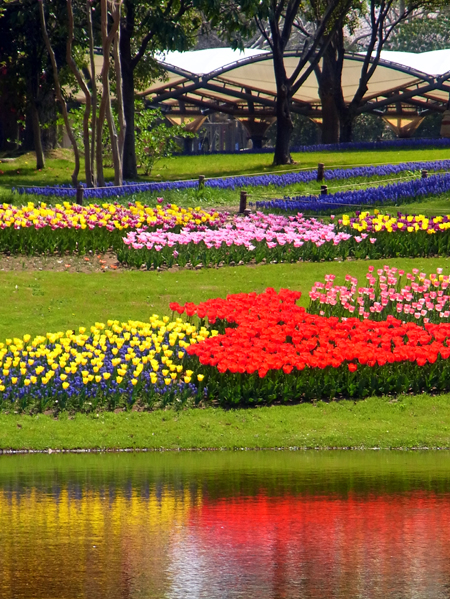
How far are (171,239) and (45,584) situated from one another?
13423 mm

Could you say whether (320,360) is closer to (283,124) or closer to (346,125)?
(283,124)

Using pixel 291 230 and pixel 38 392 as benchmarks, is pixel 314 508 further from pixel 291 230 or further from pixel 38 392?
pixel 291 230

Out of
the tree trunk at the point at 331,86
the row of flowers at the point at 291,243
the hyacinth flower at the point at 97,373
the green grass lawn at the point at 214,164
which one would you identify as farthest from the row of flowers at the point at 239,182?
the tree trunk at the point at 331,86

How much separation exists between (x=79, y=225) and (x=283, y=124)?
58.8 ft

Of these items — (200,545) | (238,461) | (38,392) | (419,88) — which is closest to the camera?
(200,545)

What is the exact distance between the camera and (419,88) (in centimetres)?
5328

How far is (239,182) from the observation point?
96.0 ft

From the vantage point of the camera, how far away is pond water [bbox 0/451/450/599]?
6359mm

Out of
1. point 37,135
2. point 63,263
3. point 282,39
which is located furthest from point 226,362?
point 282,39

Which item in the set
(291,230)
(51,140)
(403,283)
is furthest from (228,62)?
(403,283)

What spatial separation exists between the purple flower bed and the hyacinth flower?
10855 millimetres

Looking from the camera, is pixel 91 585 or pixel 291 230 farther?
pixel 291 230

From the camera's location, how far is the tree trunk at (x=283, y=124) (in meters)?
35.8

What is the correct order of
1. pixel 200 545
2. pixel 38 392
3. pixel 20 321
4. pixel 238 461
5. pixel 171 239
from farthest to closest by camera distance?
pixel 171 239, pixel 20 321, pixel 38 392, pixel 238 461, pixel 200 545
